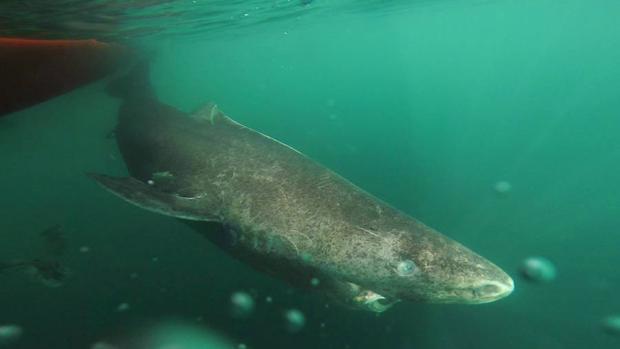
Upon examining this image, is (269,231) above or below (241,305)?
above

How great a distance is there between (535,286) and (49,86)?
12.4 meters

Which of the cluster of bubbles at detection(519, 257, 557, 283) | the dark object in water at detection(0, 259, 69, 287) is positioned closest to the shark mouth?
the cluster of bubbles at detection(519, 257, 557, 283)

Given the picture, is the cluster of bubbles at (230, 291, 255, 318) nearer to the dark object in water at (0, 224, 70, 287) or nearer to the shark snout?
A: the dark object in water at (0, 224, 70, 287)

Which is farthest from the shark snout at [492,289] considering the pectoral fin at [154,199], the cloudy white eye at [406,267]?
the pectoral fin at [154,199]

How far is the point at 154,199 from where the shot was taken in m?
5.51

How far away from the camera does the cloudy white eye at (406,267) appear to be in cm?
474

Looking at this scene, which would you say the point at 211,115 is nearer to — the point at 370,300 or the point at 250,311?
the point at 250,311

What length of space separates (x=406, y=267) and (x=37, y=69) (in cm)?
736

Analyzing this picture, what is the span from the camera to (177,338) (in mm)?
8836

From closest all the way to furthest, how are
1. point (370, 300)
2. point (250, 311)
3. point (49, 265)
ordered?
1. point (370, 300)
2. point (250, 311)
3. point (49, 265)

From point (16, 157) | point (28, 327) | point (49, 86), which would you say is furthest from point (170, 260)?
point (16, 157)

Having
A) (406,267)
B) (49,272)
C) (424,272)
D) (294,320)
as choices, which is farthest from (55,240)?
(424,272)

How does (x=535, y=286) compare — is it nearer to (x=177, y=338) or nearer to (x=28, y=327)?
(x=177, y=338)

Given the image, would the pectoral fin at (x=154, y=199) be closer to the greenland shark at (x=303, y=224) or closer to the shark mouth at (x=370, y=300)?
the greenland shark at (x=303, y=224)
